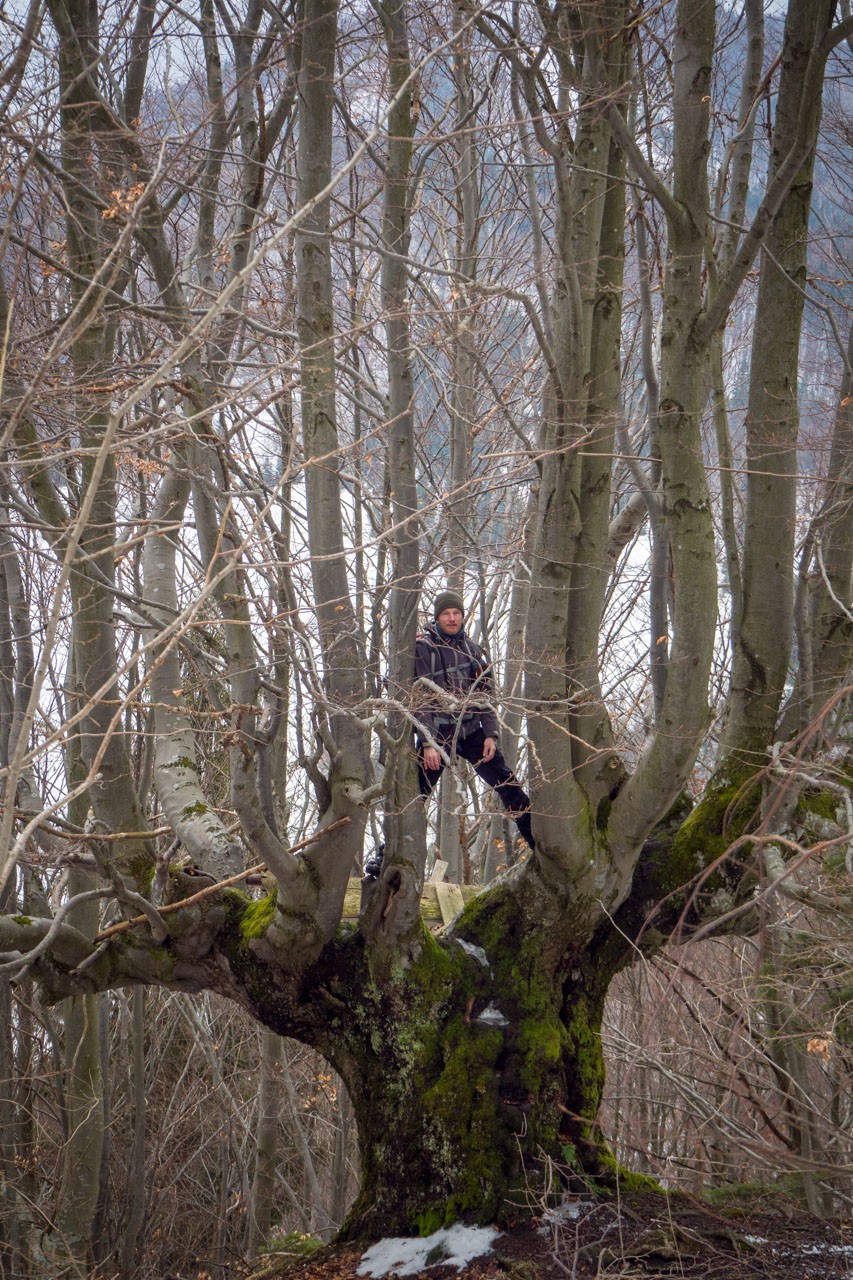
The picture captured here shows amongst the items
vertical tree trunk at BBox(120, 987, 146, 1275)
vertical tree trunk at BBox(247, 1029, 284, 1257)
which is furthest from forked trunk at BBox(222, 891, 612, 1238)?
vertical tree trunk at BBox(120, 987, 146, 1275)

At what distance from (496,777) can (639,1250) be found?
215 cm

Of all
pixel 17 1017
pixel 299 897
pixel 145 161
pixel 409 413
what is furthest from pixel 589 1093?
pixel 17 1017

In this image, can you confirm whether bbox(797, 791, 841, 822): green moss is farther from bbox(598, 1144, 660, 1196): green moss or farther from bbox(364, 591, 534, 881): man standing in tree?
bbox(598, 1144, 660, 1196): green moss

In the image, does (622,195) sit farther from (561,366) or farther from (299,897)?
(299,897)

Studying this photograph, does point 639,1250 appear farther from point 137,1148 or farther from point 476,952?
point 137,1148

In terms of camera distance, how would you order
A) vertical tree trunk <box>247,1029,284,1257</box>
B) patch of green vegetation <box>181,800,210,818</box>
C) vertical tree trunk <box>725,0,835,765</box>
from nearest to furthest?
vertical tree trunk <box>725,0,835,765</box>
patch of green vegetation <box>181,800,210,818</box>
vertical tree trunk <box>247,1029,284,1257</box>

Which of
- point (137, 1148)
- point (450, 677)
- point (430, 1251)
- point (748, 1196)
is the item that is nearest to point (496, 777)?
point (450, 677)

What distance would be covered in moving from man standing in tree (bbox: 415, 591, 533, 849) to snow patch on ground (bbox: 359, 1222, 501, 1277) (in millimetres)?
1744

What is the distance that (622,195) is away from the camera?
15.3ft

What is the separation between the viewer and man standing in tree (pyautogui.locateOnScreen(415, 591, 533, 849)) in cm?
441

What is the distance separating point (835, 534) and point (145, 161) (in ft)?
12.7

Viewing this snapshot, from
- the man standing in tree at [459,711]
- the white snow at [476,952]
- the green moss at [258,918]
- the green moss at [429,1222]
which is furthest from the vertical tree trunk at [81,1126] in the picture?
the man standing in tree at [459,711]

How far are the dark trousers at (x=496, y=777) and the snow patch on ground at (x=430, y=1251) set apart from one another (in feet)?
5.64

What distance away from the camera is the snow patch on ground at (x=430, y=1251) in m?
3.78
